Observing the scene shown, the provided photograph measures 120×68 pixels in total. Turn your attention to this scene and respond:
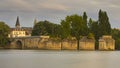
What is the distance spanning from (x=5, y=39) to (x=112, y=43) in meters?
21.8

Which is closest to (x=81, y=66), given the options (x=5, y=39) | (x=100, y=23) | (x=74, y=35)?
(x=100, y=23)

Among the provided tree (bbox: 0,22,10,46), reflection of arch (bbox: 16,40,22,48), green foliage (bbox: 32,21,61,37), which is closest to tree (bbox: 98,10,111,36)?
green foliage (bbox: 32,21,61,37)

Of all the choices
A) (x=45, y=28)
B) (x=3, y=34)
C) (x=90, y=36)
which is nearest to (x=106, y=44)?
(x=90, y=36)

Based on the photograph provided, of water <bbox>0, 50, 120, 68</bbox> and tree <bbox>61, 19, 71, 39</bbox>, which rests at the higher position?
tree <bbox>61, 19, 71, 39</bbox>

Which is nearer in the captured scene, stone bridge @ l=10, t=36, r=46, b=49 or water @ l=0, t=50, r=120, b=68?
water @ l=0, t=50, r=120, b=68

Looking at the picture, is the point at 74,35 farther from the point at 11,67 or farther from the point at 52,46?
the point at 11,67

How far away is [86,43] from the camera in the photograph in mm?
73688

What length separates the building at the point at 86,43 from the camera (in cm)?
7338

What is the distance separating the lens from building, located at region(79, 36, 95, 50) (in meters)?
73.4

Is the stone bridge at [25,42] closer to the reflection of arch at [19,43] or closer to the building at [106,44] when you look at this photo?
the reflection of arch at [19,43]

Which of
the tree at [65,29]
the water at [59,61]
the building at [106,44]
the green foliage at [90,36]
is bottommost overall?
the water at [59,61]

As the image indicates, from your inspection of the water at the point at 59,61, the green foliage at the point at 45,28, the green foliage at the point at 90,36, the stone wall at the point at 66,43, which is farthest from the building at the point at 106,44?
the water at the point at 59,61

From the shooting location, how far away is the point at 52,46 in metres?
76.0

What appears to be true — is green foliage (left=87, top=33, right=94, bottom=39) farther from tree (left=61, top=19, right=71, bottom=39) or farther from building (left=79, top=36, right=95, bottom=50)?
tree (left=61, top=19, right=71, bottom=39)
